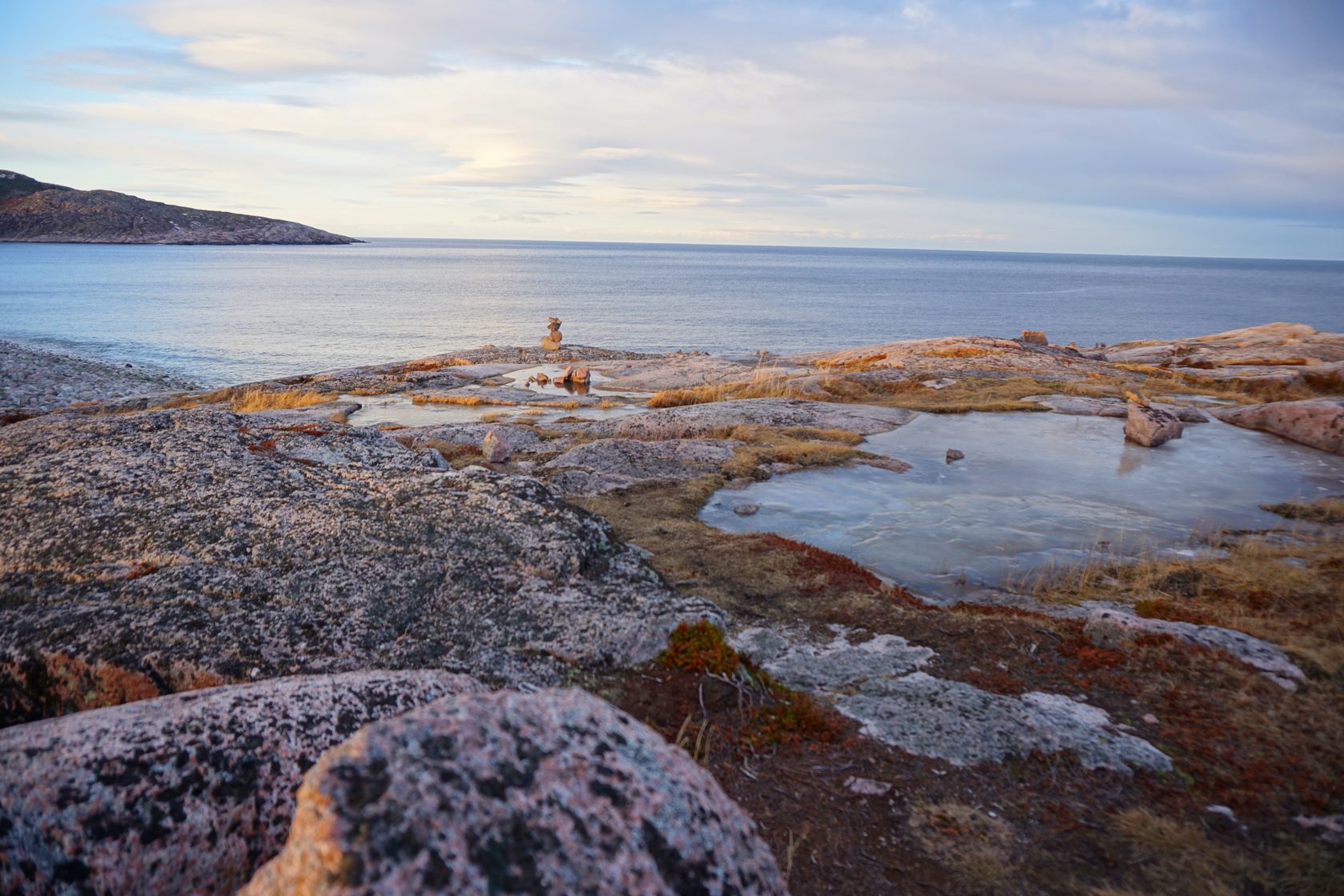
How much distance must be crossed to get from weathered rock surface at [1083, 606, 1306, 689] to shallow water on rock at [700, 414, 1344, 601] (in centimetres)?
251

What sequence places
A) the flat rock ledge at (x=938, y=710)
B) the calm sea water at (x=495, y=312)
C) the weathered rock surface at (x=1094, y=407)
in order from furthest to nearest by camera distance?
the calm sea water at (x=495, y=312) < the weathered rock surface at (x=1094, y=407) < the flat rock ledge at (x=938, y=710)

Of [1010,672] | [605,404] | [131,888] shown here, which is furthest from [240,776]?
[605,404]

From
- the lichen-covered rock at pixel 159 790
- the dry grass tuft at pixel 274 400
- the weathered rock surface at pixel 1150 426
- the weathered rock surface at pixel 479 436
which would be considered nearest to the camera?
the lichen-covered rock at pixel 159 790

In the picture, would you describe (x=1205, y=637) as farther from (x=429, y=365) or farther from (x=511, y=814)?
(x=429, y=365)

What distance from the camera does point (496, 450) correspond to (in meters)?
18.9

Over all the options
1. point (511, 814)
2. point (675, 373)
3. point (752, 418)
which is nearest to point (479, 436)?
point (752, 418)

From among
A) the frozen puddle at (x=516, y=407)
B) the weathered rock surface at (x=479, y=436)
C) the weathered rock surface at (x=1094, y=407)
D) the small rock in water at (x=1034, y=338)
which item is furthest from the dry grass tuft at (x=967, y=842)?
the small rock in water at (x=1034, y=338)

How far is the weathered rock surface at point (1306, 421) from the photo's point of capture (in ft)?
68.5

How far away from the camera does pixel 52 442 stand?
1062 centimetres

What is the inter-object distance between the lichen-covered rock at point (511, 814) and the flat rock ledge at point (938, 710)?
375 centimetres

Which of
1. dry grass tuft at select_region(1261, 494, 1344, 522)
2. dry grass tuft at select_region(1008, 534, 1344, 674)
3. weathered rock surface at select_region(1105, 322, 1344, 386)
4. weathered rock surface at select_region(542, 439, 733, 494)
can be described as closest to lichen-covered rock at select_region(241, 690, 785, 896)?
dry grass tuft at select_region(1008, 534, 1344, 674)

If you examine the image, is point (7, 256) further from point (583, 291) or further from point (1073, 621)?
point (1073, 621)

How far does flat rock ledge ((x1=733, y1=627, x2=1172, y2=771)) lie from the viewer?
21.3 feet

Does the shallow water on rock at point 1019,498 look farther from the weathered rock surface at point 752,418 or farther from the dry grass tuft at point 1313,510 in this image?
the weathered rock surface at point 752,418
